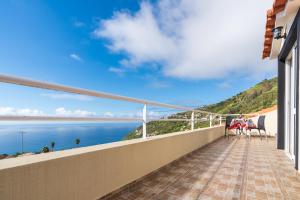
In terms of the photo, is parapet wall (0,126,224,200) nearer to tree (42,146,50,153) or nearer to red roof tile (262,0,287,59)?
tree (42,146,50,153)

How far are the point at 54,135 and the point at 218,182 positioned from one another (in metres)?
2.16

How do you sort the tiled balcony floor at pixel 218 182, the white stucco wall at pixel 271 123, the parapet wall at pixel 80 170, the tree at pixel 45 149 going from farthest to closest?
Answer: the white stucco wall at pixel 271 123 < the tiled balcony floor at pixel 218 182 < the tree at pixel 45 149 < the parapet wall at pixel 80 170

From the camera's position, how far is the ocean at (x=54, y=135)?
4.44 feet

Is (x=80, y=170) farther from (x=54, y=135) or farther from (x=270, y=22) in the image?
(x=270, y=22)

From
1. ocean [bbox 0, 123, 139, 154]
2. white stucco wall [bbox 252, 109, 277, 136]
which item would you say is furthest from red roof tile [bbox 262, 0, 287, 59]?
white stucco wall [bbox 252, 109, 277, 136]

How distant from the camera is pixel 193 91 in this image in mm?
46094

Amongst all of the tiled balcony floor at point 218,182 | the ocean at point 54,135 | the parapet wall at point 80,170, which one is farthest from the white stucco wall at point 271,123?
the ocean at point 54,135

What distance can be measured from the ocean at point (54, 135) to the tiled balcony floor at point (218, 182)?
0.69 m

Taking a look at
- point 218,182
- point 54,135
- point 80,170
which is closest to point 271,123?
point 218,182

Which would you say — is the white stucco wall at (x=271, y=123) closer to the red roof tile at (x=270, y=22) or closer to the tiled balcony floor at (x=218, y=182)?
the red roof tile at (x=270, y=22)

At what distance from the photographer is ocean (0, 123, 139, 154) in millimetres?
1354

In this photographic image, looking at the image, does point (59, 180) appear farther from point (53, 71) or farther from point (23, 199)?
point (53, 71)

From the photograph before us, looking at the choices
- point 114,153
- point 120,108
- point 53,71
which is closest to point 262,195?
point 114,153

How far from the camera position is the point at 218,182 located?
2.77 metres
